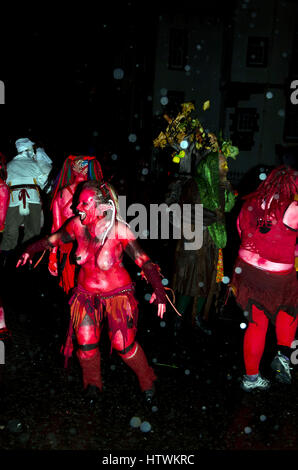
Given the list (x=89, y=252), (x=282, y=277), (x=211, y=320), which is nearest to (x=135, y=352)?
(x=89, y=252)

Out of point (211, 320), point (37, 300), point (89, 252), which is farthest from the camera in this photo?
point (37, 300)

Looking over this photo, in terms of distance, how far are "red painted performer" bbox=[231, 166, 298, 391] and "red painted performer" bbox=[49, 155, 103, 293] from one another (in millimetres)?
1698

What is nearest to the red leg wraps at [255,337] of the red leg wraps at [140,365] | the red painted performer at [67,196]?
the red leg wraps at [140,365]

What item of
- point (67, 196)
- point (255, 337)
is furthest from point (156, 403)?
point (67, 196)

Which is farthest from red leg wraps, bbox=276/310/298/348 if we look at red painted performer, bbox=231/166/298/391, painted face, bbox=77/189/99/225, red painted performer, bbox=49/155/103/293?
red painted performer, bbox=49/155/103/293

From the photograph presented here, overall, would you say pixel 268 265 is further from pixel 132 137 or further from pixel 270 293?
pixel 132 137

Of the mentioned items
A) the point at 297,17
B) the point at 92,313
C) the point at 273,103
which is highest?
the point at 297,17

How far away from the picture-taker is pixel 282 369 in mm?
4145

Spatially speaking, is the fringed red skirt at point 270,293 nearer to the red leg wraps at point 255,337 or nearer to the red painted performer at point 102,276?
the red leg wraps at point 255,337

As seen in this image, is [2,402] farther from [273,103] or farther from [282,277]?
[273,103]

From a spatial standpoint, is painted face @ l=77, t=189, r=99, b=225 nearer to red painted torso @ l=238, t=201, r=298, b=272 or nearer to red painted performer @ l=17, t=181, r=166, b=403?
red painted performer @ l=17, t=181, r=166, b=403

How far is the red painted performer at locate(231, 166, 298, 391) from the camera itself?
12.3 ft

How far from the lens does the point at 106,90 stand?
2770cm

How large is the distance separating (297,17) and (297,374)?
22.8 meters
